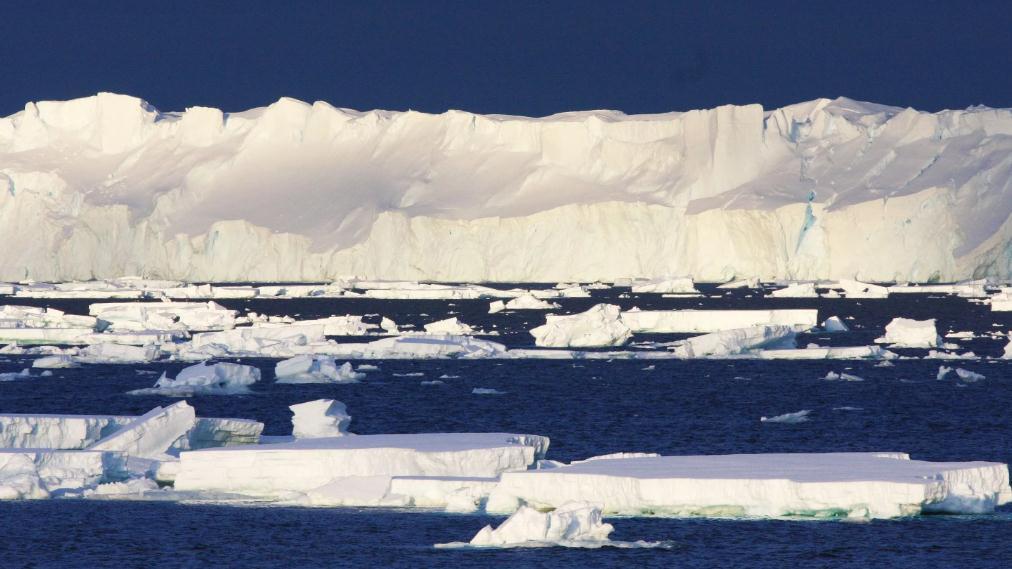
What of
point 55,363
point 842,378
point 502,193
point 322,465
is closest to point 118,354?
point 55,363

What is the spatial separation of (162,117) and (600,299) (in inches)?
1597

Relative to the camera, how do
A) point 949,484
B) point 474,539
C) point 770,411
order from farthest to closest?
point 770,411
point 949,484
point 474,539

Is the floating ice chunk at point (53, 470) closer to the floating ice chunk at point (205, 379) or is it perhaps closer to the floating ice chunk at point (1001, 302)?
the floating ice chunk at point (205, 379)

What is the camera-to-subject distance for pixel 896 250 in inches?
2606

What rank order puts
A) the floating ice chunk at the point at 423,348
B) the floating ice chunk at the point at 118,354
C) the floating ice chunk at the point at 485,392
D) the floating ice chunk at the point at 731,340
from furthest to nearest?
the floating ice chunk at the point at 423,348, the floating ice chunk at the point at 731,340, the floating ice chunk at the point at 118,354, the floating ice chunk at the point at 485,392

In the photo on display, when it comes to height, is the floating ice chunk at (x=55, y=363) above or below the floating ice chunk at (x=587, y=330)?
below

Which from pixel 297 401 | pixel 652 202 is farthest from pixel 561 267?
pixel 297 401

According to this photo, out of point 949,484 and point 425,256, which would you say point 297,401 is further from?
point 425,256

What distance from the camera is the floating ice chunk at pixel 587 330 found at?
120 ft

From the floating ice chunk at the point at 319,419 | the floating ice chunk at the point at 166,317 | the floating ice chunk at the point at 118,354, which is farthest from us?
the floating ice chunk at the point at 166,317

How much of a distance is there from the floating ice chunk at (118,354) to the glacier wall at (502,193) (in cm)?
3743

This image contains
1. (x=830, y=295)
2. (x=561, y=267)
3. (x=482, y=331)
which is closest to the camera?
(x=482, y=331)

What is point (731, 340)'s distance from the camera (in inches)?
1395


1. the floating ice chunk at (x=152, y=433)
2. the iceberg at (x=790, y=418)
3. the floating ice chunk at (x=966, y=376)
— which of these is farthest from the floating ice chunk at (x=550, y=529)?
the floating ice chunk at (x=966, y=376)
